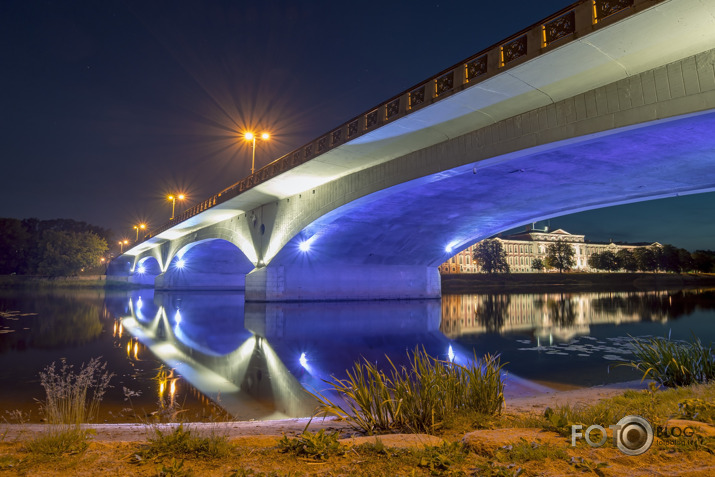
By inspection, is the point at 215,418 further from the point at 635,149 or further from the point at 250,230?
the point at 250,230

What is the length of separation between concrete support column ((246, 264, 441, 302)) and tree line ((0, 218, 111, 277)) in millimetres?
64284

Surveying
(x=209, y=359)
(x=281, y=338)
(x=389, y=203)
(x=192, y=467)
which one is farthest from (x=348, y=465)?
(x=389, y=203)

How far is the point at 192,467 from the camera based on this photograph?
357 cm

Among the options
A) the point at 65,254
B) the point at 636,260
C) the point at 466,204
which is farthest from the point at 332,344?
the point at 636,260

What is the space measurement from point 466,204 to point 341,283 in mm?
12864

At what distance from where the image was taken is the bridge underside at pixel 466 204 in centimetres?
1496

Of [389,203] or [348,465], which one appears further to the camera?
[389,203]

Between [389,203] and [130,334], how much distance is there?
13834 mm

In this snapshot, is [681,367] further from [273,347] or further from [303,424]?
[273,347]

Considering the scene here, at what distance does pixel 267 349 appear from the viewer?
14055 mm

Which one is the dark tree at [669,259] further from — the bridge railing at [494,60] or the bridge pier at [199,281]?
the bridge railing at [494,60]

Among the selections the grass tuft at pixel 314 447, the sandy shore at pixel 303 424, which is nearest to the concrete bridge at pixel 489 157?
the sandy shore at pixel 303 424

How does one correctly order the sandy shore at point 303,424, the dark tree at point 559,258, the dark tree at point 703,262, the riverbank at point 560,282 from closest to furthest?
the sandy shore at point 303,424 → the riverbank at point 560,282 → the dark tree at point 559,258 → the dark tree at point 703,262
